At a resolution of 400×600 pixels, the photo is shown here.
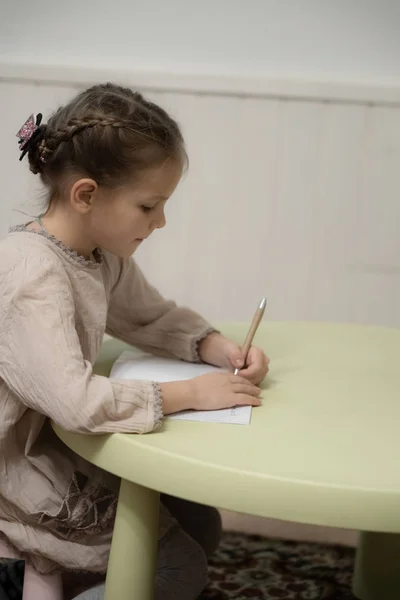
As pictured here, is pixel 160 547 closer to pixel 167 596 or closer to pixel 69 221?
pixel 167 596

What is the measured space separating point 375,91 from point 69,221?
84 cm

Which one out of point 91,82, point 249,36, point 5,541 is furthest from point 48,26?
point 5,541

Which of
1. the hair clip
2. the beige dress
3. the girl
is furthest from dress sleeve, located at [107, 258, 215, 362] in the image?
the hair clip

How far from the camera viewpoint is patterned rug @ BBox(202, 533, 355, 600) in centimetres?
136

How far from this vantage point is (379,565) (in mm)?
1316

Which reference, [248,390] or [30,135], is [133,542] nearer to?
[248,390]

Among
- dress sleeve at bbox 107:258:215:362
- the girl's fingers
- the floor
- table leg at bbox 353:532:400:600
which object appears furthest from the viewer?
the floor

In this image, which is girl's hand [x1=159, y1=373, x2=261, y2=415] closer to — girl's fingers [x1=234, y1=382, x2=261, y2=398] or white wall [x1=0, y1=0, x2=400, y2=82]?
girl's fingers [x1=234, y1=382, x2=261, y2=398]

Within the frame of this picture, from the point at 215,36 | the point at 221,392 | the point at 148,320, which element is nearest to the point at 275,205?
the point at 215,36

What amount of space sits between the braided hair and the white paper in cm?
25

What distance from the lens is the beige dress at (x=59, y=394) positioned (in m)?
0.82

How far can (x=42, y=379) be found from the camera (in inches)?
32.4

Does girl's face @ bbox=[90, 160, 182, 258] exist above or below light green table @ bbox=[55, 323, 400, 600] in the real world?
above

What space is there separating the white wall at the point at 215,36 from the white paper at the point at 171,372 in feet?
2.45
